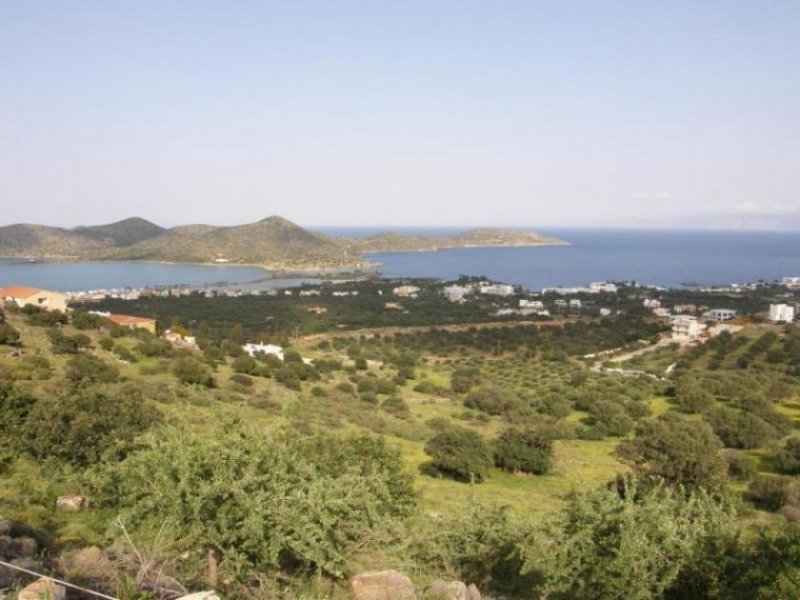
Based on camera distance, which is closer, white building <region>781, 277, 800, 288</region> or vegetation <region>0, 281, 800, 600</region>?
vegetation <region>0, 281, 800, 600</region>

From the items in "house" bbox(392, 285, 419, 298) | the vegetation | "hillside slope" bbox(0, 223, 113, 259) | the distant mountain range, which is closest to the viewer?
the vegetation

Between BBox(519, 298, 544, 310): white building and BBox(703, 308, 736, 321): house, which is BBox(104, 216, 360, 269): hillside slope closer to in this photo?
BBox(519, 298, 544, 310): white building

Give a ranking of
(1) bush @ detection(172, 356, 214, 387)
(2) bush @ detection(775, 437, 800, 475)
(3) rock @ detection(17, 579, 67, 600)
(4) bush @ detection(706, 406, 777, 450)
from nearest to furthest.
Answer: (3) rock @ detection(17, 579, 67, 600), (2) bush @ detection(775, 437, 800, 475), (4) bush @ detection(706, 406, 777, 450), (1) bush @ detection(172, 356, 214, 387)

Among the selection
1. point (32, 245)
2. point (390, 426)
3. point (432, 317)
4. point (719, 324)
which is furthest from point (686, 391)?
point (32, 245)

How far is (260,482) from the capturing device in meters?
6.91

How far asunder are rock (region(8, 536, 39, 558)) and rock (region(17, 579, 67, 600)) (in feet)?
6.18

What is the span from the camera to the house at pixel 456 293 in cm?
9308

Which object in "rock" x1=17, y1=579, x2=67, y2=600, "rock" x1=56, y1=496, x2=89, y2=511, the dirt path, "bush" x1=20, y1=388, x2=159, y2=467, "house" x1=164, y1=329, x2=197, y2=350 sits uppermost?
"rock" x1=17, y1=579, x2=67, y2=600

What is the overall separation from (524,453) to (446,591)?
12875 millimetres

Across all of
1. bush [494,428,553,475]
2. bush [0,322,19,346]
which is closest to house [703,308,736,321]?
bush [494,428,553,475]

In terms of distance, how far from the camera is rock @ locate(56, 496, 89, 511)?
935 cm

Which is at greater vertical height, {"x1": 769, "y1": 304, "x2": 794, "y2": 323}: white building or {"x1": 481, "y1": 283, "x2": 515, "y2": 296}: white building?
{"x1": 481, "y1": 283, "x2": 515, "y2": 296}: white building

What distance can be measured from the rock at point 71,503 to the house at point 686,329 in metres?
55.8

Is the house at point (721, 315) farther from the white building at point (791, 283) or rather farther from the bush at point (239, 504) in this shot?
the bush at point (239, 504)
